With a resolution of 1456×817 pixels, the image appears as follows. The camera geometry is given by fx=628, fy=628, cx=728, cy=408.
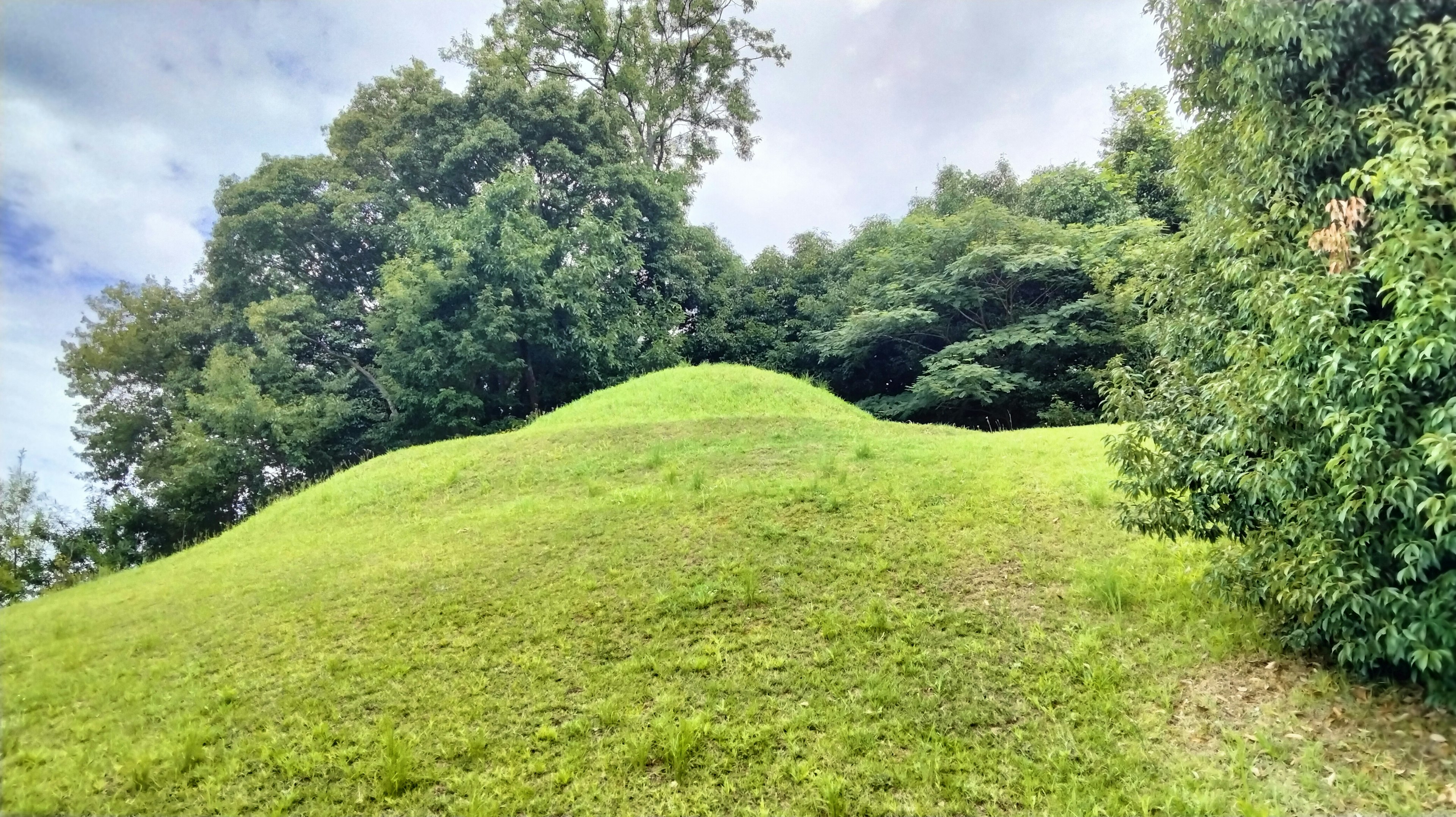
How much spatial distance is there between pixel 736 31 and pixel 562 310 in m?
16.4

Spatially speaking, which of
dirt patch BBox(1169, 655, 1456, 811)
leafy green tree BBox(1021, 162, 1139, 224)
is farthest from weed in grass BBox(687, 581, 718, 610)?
leafy green tree BBox(1021, 162, 1139, 224)

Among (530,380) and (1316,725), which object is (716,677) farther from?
(530,380)

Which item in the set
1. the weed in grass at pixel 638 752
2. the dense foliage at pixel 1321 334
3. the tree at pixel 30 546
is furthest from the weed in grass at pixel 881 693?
the tree at pixel 30 546

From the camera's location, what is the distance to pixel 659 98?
26.8 metres

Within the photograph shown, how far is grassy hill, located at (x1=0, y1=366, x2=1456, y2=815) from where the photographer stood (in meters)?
3.57

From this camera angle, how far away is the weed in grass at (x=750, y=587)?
5645 mm

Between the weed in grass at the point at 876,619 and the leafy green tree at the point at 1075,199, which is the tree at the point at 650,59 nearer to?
the leafy green tree at the point at 1075,199

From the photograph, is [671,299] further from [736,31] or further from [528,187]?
[736,31]

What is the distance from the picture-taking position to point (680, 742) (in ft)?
12.6

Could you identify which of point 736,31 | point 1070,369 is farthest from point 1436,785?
point 736,31

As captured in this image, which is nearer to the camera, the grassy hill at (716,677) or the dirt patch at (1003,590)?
the grassy hill at (716,677)

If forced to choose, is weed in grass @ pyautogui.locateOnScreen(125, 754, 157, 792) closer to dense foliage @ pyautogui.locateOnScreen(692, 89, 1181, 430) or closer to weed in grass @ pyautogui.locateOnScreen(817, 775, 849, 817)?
weed in grass @ pyautogui.locateOnScreen(817, 775, 849, 817)

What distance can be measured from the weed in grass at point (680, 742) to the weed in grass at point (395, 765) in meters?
1.50

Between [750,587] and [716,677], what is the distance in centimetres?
123
